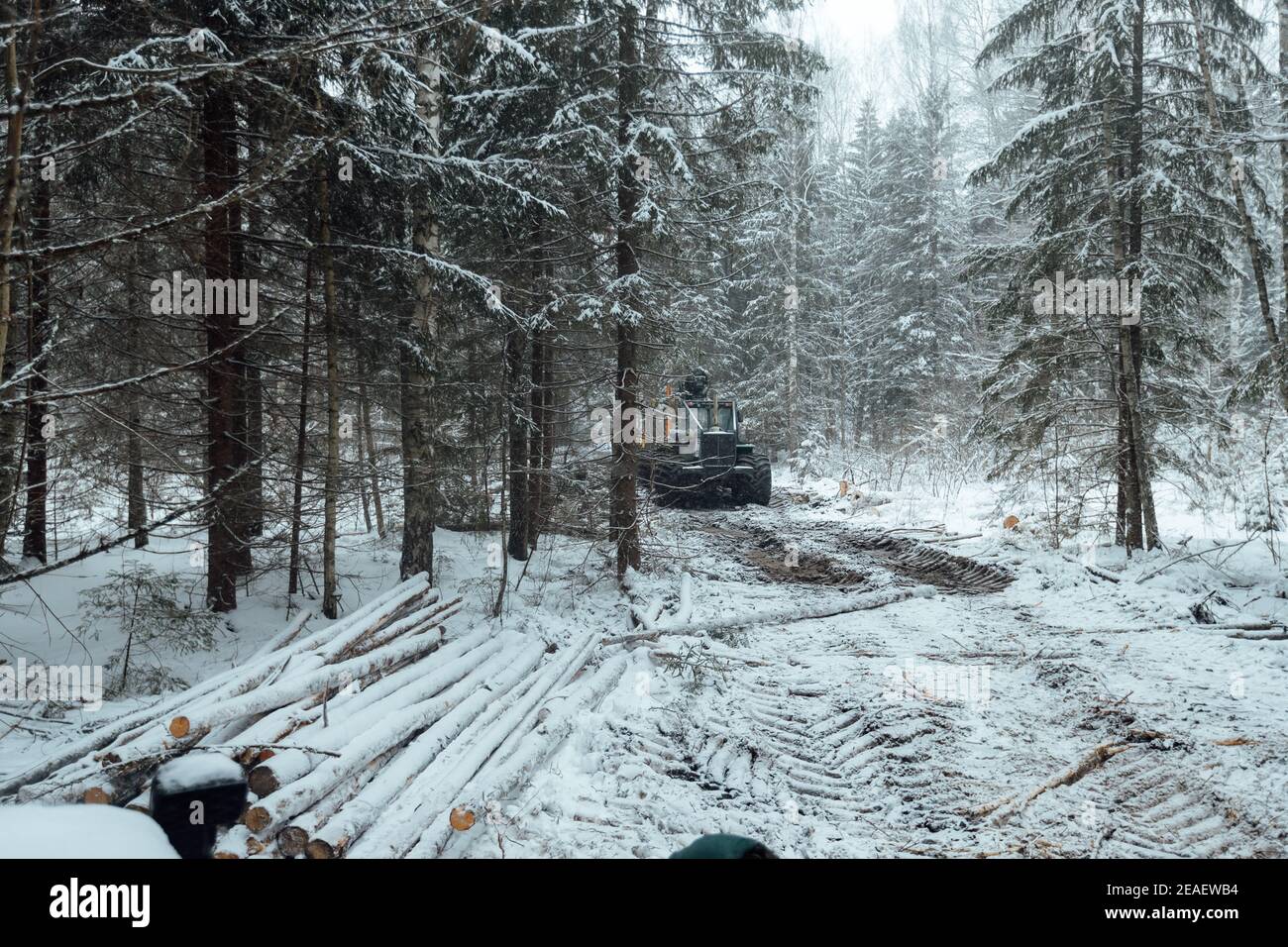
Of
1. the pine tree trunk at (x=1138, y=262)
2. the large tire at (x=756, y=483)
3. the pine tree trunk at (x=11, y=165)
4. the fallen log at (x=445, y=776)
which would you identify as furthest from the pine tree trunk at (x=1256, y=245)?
the large tire at (x=756, y=483)

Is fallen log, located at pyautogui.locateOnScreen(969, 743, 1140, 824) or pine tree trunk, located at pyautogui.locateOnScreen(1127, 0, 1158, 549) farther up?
pine tree trunk, located at pyautogui.locateOnScreen(1127, 0, 1158, 549)

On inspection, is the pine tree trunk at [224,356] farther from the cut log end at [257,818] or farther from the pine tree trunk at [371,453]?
the cut log end at [257,818]

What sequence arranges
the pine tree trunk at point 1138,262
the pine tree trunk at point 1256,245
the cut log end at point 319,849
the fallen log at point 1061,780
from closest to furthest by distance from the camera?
1. the cut log end at point 319,849
2. the fallen log at point 1061,780
3. the pine tree trunk at point 1256,245
4. the pine tree trunk at point 1138,262

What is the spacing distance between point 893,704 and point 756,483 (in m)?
12.6

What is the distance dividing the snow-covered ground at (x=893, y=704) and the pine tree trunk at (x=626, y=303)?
25.9 inches

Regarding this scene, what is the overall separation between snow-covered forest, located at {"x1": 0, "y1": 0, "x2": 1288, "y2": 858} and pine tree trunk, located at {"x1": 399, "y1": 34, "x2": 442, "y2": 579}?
60mm

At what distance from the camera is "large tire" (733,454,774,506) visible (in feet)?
59.0

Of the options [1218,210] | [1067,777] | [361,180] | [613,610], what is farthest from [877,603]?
[361,180]

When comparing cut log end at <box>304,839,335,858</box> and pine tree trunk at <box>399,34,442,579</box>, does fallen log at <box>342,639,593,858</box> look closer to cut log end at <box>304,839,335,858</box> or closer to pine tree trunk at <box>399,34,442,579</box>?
cut log end at <box>304,839,335,858</box>

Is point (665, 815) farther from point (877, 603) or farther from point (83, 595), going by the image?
point (83, 595)

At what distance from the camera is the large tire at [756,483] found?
Result: 59.0ft

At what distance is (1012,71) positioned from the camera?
1077cm

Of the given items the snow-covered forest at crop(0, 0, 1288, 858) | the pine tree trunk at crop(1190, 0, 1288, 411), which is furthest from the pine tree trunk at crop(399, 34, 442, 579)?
the pine tree trunk at crop(1190, 0, 1288, 411)
